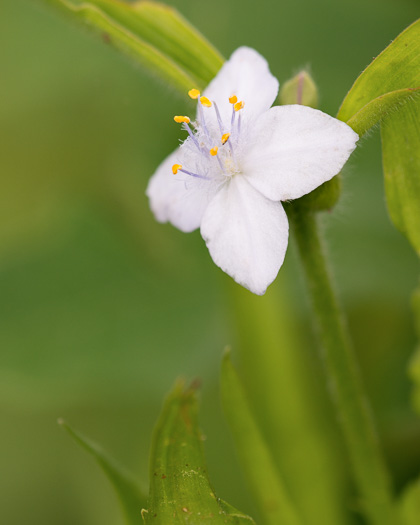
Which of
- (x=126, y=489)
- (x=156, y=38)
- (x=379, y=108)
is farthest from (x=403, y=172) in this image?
(x=126, y=489)

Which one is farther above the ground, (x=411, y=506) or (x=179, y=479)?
(x=179, y=479)

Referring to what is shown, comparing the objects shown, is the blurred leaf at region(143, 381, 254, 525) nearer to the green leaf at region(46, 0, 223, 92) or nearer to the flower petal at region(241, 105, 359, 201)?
the flower petal at region(241, 105, 359, 201)

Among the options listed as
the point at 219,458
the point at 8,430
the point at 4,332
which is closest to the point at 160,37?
the point at 4,332

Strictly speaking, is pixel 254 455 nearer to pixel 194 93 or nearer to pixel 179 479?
pixel 179 479

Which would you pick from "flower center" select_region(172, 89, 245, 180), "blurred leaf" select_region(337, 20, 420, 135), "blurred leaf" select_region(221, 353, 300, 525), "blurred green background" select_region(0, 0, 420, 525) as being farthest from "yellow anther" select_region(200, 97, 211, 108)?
"blurred green background" select_region(0, 0, 420, 525)

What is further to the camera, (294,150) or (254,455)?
(254,455)

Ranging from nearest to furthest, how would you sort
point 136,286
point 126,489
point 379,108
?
point 379,108 < point 126,489 < point 136,286

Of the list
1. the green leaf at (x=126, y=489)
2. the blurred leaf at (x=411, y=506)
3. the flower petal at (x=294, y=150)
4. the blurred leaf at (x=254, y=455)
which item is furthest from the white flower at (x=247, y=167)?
the blurred leaf at (x=411, y=506)
